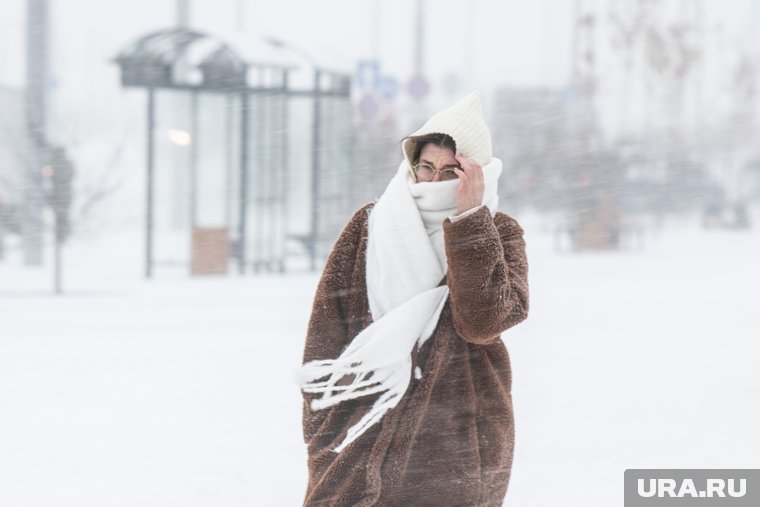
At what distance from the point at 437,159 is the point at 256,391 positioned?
16.1ft

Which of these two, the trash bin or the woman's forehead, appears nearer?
the woman's forehead

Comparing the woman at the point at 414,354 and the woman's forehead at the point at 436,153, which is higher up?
the woman's forehead at the point at 436,153

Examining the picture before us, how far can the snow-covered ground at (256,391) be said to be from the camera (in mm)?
5250

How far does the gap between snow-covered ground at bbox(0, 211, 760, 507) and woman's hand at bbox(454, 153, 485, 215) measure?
2.85 meters

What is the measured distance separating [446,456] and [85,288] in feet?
36.0

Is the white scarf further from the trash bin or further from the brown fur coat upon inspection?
the trash bin

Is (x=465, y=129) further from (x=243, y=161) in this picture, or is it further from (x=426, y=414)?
(x=243, y=161)

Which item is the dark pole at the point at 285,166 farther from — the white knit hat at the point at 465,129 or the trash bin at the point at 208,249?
the white knit hat at the point at 465,129

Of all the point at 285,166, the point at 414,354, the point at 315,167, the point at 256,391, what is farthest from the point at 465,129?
the point at 315,167

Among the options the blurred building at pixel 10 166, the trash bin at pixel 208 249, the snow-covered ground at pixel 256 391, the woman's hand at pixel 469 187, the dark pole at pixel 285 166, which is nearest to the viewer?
the woman's hand at pixel 469 187

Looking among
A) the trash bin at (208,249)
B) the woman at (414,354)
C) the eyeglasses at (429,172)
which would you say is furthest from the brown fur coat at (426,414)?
the trash bin at (208,249)

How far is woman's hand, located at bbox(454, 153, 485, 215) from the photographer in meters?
2.34

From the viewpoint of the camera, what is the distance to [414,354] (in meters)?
2.46

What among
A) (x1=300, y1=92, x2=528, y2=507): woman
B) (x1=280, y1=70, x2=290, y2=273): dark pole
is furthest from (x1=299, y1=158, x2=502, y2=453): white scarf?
(x1=280, y1=70, x2=290, y2=273): dark pole
